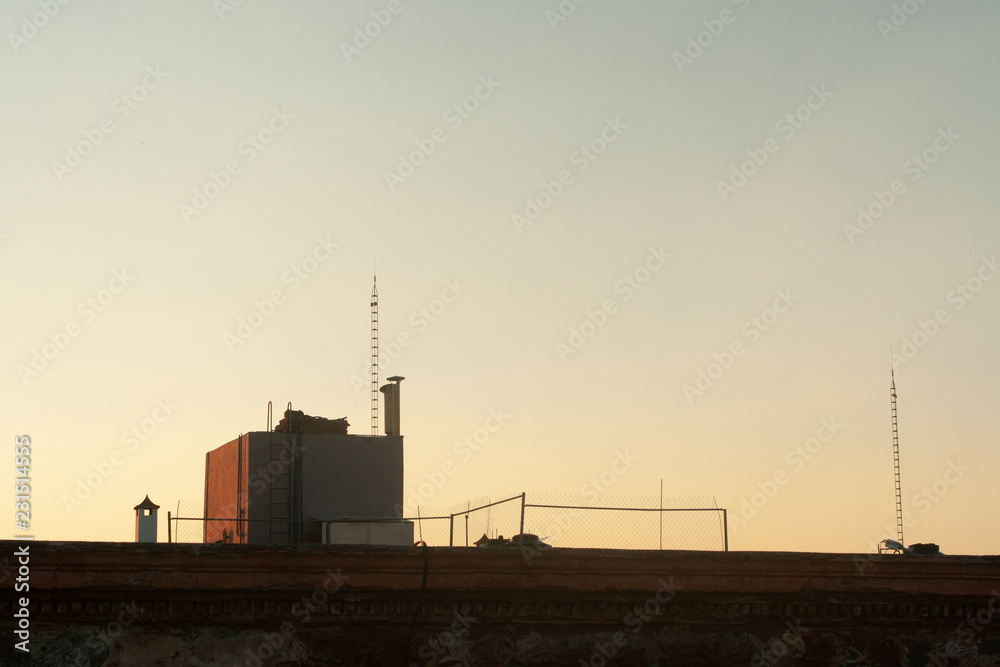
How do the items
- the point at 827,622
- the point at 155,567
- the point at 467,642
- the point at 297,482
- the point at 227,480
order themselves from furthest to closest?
the point at 227,480 < the point at 297,482 < the point at 827,622 < the point at 467,642 < the point at 155,567

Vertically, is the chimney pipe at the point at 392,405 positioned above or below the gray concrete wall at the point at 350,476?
above

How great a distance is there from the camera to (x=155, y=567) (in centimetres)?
1255

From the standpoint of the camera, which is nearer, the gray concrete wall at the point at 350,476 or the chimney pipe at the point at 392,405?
the gray concrete wall at the point at 350,476

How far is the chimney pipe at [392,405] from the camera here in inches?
981

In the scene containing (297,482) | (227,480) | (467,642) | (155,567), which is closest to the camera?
(155,567)

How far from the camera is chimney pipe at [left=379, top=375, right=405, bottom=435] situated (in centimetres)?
2492

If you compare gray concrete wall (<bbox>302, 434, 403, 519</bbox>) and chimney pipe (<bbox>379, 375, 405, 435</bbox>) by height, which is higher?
chimney pipe (<bbox>379, 375, 405, 435</bbox>)

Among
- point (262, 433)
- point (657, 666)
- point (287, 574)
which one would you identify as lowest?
point (657, 666)

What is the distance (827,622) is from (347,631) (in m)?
6.12

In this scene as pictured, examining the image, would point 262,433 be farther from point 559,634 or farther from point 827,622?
point 827,622

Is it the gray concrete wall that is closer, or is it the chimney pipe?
the gray concrete wall

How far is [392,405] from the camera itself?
25.2m

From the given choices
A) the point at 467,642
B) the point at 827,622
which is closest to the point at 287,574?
the point at 467,642

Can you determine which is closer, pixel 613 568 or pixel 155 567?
pixel 155 567
